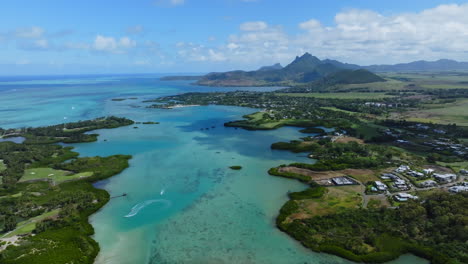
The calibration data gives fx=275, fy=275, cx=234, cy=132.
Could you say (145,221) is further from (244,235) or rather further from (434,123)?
(434,123)

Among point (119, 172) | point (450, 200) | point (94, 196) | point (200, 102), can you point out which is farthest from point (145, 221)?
point (200, 102)

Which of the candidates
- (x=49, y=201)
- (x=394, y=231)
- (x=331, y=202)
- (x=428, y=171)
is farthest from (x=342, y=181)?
(x=49, y=201)

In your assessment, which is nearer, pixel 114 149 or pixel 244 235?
pixel 244 235

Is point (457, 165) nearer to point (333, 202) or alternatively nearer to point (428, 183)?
point (428, 183)

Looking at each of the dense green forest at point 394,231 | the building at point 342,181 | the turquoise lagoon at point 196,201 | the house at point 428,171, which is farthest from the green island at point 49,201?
the house at point 428,171

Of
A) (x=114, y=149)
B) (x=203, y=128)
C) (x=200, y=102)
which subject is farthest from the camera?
(x=200, y=102)

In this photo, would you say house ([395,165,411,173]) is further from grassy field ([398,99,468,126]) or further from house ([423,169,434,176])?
grassy field ([398,99,468,126])

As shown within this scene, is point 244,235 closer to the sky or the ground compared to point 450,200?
closer to the ground
